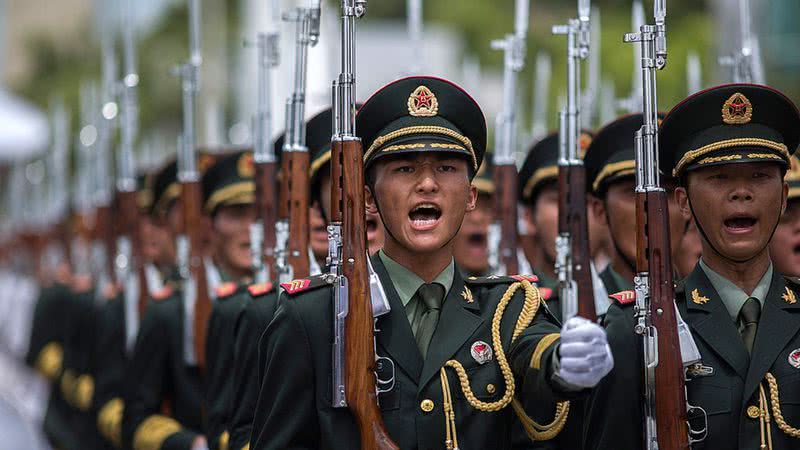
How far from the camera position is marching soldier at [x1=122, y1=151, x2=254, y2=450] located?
8.58 metres

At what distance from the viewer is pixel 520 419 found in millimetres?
5523

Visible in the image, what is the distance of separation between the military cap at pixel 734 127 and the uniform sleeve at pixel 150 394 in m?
3.30

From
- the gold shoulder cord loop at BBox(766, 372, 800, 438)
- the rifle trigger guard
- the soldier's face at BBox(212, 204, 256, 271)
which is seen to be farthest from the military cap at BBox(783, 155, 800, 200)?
the soldier's face at BBox(212, 204, 256, 271)

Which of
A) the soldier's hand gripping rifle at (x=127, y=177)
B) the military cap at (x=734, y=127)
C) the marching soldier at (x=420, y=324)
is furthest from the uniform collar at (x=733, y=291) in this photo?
the soldier's hand gripping rifle at (x=127, y=177)

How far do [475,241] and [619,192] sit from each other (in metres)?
2.90

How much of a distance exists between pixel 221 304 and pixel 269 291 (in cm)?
100

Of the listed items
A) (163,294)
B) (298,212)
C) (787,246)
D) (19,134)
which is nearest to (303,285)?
(298,212)

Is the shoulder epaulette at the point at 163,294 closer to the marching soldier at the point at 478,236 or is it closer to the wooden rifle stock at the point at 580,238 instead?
the marching soldier at the point at 478,236

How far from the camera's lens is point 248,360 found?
7.03 m

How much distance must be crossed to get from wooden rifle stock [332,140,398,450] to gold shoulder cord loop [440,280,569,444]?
0.73ft

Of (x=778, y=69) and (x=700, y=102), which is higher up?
(x=778, y=69)

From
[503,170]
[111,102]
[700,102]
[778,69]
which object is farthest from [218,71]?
[700,102]

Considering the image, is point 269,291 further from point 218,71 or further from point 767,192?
point 218,71

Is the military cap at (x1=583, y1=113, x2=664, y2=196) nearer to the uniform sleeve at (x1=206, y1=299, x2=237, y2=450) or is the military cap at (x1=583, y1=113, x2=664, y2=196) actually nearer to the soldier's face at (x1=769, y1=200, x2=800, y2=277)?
the soldier's face at (x1=769, y1=200, x2=800, y2=277)
